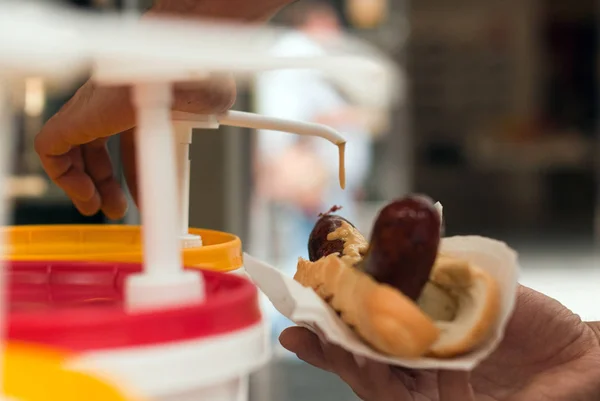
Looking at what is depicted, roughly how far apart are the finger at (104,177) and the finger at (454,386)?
462 millimetres

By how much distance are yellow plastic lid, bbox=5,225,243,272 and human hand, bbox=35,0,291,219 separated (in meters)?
0.05

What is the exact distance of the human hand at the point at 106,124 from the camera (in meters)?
0.56

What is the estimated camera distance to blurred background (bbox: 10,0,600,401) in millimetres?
2396

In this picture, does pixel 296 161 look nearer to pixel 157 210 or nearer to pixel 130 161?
pixel 130 161

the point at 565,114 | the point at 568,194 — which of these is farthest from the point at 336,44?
the point at 568,194

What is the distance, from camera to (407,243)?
0.50m

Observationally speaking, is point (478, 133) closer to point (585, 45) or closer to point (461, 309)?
point (585, 45)

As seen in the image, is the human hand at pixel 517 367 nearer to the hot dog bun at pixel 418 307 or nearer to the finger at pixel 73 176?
the hot dog bun at pixel 418 307

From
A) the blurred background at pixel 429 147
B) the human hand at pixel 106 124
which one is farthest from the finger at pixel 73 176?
the blurred background at pixel 429 147

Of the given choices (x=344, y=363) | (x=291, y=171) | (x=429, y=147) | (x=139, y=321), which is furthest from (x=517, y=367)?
(x=429, y=147)

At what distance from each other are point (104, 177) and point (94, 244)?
0.09 metres

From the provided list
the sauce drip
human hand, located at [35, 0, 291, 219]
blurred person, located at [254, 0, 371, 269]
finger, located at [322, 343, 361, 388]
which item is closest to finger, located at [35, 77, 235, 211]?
human hand, located at [35, 0, 291, 219]

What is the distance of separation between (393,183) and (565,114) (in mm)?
3394

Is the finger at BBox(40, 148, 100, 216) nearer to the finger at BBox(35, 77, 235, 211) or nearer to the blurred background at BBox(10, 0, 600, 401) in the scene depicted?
the finger at BBox(35, 77, 235, 211)
